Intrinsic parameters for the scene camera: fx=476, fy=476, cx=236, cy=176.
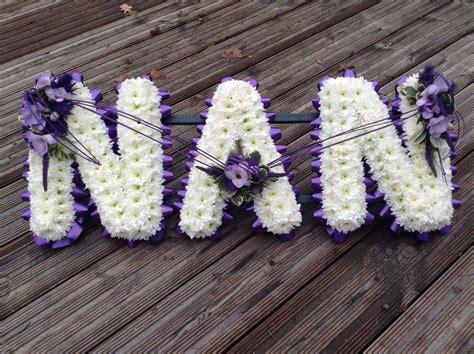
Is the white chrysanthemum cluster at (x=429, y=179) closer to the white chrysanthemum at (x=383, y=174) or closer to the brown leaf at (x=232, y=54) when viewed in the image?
the white chrysanthemum at (x=383, y=174)

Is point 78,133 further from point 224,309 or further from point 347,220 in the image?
point 347,220

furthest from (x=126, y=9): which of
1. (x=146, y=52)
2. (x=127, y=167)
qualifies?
(x=127, y=167)

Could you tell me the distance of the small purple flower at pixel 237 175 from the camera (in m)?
1.79

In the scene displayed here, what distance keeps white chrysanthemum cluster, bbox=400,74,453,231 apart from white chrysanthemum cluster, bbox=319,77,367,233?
19 cm

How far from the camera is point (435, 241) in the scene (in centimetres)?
193

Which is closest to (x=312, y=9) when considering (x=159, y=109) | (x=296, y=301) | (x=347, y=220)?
(x=159, y=109)

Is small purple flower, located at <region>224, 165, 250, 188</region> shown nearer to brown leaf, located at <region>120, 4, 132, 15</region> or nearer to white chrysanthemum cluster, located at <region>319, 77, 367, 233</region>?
white chrysanthemum cluster, located at <region>319, 77, 367, 233</region>

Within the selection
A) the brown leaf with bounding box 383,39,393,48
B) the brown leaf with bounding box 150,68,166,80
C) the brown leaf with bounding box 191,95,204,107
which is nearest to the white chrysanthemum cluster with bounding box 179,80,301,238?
the brown leaf with bounding box 191,95,204,107

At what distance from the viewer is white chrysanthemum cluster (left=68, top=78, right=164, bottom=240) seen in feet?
6.11

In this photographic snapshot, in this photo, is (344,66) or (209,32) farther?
(209,32)

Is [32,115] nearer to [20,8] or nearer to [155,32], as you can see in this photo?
[155,32]

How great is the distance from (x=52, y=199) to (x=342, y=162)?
3.77ft

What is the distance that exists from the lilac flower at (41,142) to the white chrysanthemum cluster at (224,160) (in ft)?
1.84

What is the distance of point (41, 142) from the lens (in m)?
1.84
